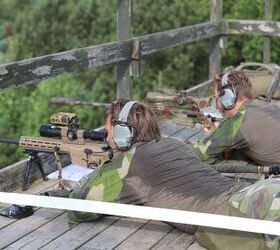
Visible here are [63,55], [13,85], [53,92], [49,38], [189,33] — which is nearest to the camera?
[13,85]

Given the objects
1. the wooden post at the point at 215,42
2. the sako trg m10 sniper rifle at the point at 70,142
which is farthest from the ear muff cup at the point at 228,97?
the wooden post at the point at 215,42

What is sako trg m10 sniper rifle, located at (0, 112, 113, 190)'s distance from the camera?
4816 mm

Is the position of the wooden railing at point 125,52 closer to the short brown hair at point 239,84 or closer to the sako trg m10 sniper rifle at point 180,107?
the sako trg m10 sniper rifle at point 180,107

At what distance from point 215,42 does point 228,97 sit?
451 centimetres

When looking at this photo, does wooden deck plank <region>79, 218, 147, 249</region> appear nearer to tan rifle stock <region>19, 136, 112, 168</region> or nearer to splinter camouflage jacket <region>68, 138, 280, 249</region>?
splinter camouflage jacket <region>68, 138, 280, 249</region>

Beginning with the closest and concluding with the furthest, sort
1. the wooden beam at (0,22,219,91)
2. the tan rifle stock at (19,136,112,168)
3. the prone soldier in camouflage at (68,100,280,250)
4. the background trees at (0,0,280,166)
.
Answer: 1. the prone soldier in camouflage at (68,100,280,250)
2. the tan rifle stock at (19,136,112,168)
3. the wooden beam at (0,22,219,91)
4. the background trees at (0,0,280,166)

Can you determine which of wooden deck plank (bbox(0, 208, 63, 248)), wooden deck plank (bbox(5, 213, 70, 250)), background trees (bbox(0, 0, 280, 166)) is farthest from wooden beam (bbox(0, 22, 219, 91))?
background trees (bbox(0, 0, 280, 166))

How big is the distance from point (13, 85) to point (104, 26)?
12165 millimetres

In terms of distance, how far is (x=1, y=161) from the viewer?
14.7 m

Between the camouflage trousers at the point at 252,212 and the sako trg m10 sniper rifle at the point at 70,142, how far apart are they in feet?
3.55

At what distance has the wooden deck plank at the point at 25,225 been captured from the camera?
423 cm

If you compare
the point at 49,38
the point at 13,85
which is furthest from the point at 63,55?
the point at 49,38

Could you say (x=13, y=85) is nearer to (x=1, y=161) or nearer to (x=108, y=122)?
(x=108, y=122)

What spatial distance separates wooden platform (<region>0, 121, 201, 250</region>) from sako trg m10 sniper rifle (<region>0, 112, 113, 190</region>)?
1.27 feet
